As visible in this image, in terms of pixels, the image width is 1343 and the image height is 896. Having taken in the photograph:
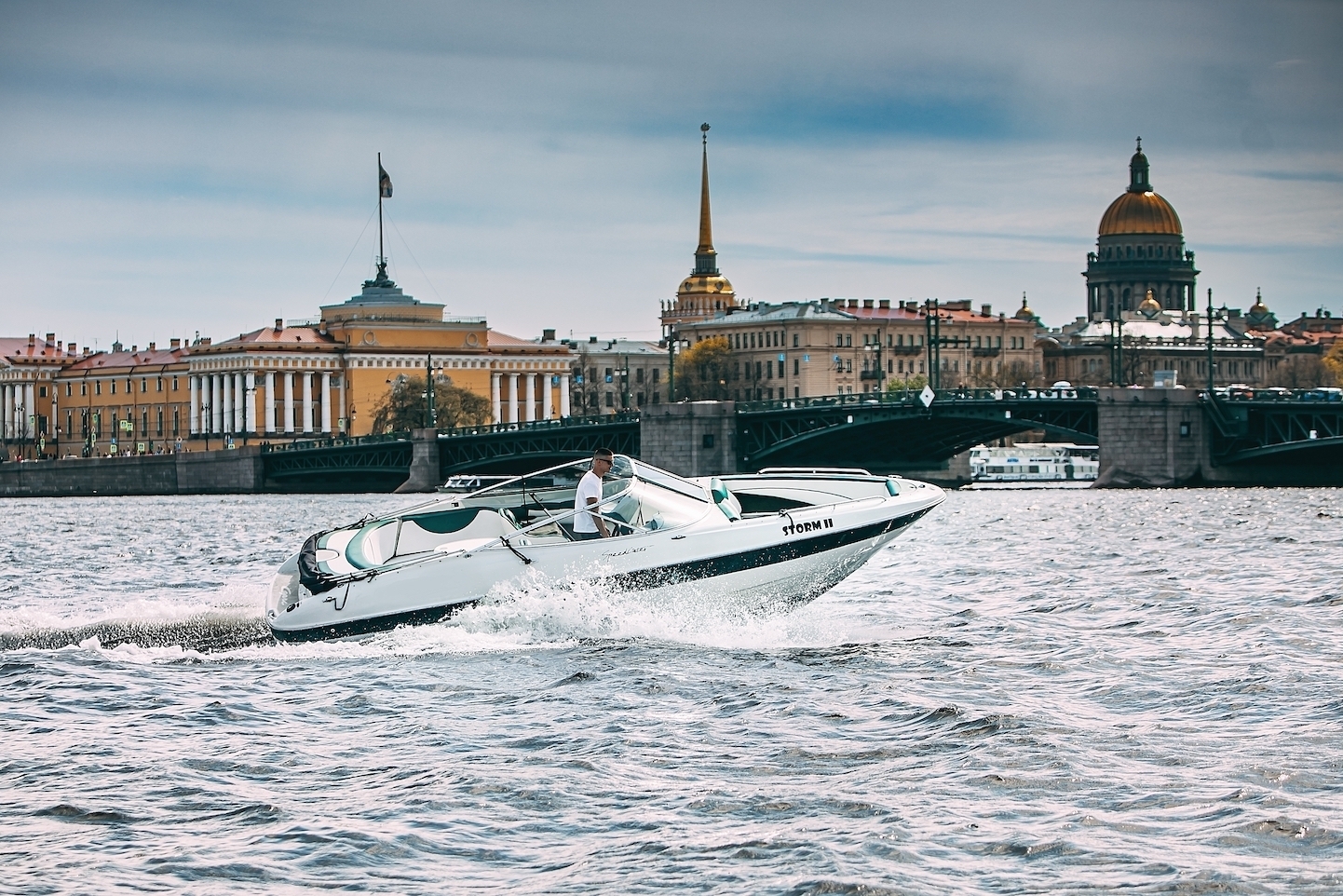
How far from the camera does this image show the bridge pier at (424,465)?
7838 cm

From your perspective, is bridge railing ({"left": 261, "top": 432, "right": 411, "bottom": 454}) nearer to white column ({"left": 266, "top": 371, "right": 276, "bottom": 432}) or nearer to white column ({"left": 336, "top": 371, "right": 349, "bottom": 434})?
white column ({"left": 266, "top": 371, "right": 276, "bottom": 432})

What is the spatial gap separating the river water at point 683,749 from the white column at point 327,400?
103213 millimetres

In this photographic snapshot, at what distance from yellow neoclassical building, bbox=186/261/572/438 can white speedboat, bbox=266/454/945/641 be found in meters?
102

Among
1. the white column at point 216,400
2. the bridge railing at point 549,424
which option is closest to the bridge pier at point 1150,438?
the bridge railing at point 549,424

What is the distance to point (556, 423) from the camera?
74562 mm

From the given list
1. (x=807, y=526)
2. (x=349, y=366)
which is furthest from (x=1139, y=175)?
(x=807, y=526)

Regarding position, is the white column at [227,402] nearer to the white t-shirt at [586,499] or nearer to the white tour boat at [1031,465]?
the white tour boat at [1031,465]

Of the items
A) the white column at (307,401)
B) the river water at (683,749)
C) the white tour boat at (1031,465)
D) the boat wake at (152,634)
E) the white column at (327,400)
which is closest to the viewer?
the river water at (683,749)

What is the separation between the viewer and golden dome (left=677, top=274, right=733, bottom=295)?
165125 mm

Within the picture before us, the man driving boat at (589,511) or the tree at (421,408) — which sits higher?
the tree at (421,408)

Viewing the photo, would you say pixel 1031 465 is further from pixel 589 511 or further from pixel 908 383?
pixel 589 511

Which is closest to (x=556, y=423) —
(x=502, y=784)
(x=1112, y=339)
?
(x=502, y=784)

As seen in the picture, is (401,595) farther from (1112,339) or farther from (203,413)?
(1112,339)

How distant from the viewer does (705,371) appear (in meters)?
137
